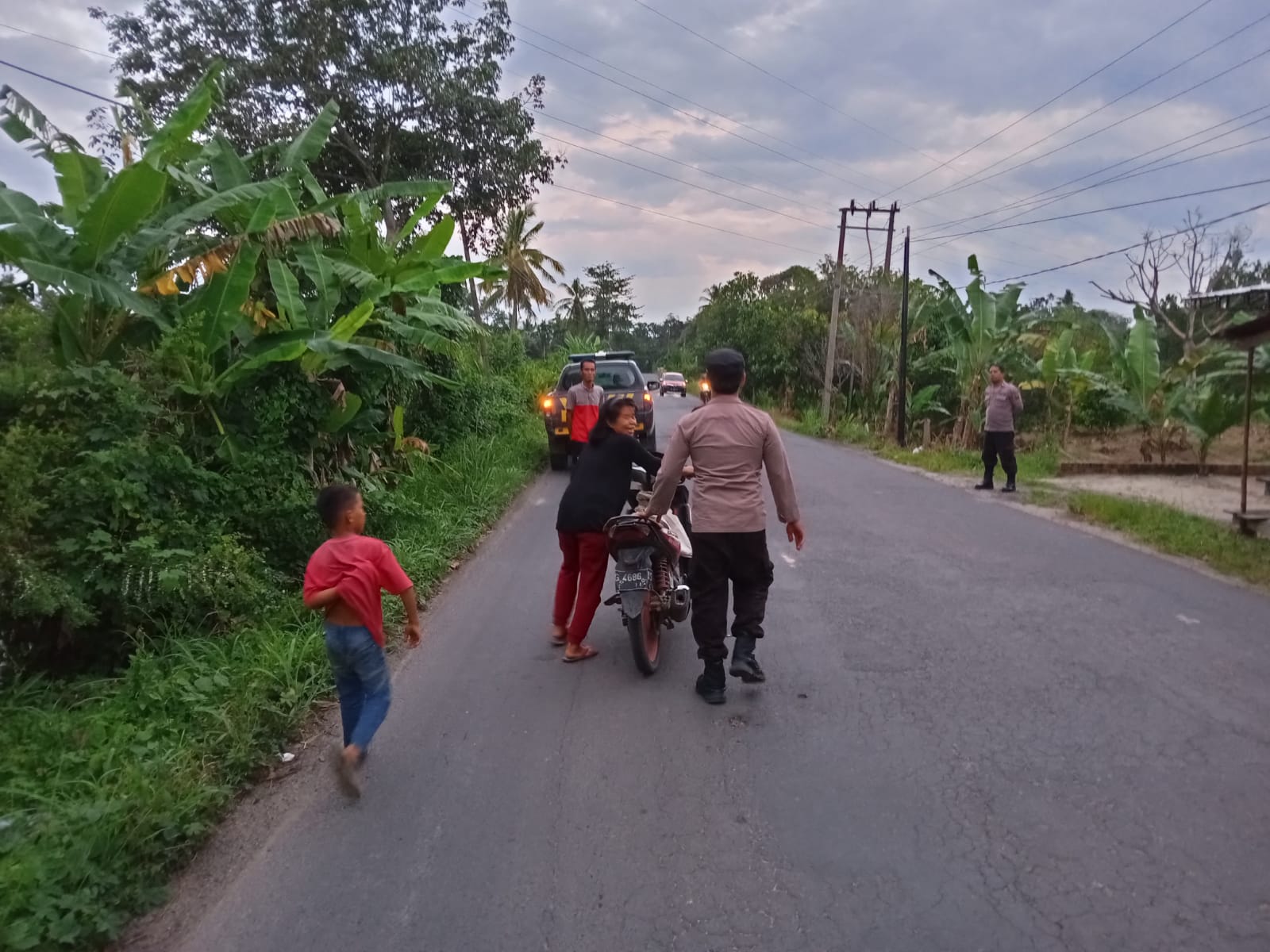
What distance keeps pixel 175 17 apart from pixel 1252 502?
62.3ft

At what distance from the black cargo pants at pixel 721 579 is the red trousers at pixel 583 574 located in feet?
2.46

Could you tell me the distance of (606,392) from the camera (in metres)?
15.2

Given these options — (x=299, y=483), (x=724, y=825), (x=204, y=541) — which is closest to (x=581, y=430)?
(x=299, y=483)

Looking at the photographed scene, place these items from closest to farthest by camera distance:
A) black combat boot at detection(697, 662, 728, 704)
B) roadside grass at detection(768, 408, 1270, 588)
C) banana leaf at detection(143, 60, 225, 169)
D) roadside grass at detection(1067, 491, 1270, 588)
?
black combat boot at detection(697, 662, 728, 704)
banana leaf at detection(143, 60, 225, 169)
roadside grass at detection(1067, 491, 1270, 588)
roadside grass at detection(768, 408, 1270, 588)

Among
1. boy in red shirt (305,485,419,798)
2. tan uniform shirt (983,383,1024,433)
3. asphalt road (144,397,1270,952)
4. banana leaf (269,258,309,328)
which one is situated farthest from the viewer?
tan uniform shirt (983,383,1024,433)

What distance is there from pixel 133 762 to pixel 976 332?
1952 cm

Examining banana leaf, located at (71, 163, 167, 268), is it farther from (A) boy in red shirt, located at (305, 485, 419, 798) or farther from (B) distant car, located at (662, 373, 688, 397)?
(B) distant car, located at (662, 373, 688, 397)

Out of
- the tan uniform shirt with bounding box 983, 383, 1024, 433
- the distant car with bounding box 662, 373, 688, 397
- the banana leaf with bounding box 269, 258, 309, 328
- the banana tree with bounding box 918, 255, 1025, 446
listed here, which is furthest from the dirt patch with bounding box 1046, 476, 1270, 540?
the distant car with bounding box 662, 373, 688, 397

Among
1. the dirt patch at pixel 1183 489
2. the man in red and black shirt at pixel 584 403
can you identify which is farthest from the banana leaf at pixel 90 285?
the dirt patch at pixel 1183 489

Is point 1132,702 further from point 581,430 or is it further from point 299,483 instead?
point 581,430

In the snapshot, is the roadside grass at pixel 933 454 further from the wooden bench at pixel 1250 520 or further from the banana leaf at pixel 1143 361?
the wooden bench at pixel 1250 520

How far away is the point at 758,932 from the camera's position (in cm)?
321

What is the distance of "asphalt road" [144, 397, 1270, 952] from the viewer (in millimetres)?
3295

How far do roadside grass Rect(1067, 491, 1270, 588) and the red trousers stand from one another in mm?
5912
